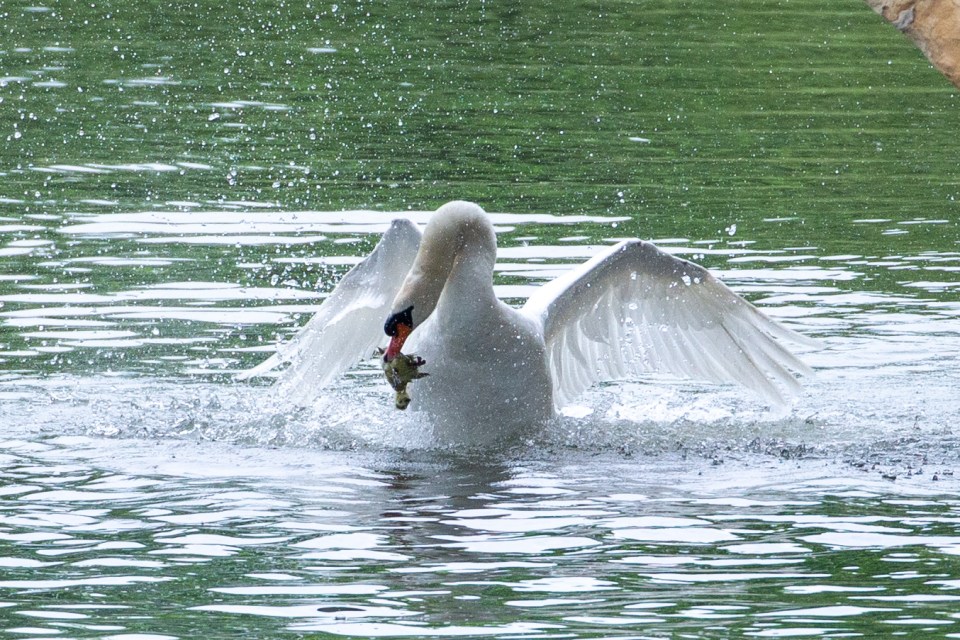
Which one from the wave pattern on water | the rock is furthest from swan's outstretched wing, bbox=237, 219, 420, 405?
the rock

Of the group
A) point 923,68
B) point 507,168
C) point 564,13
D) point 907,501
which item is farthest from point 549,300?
point 564,13

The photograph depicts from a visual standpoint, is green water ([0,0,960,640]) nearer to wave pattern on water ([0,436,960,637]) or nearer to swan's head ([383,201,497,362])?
wave pattern on water ([0,436,960,637])

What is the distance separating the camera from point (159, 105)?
1970cm

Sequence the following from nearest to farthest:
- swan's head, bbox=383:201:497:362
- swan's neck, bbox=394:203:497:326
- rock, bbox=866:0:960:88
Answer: rock, bbox=866:0:960:88
swan's head, bbox=383:201:497:362
swan's neck, bbox=394:203:497:326

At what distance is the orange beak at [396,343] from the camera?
8.52 meters

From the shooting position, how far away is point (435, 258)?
8906 mm

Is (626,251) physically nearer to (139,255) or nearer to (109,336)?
(109,336)

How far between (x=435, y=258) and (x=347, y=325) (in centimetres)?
140

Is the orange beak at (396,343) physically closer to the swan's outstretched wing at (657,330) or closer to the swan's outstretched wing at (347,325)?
the swan's outstretched wing at (347,325)

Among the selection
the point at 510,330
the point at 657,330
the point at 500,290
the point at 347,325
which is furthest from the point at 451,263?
the point at 500,290

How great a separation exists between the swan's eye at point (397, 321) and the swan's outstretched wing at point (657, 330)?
1.28 meters

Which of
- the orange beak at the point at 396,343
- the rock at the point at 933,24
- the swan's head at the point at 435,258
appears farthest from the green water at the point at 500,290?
the rock at the point at 933,24

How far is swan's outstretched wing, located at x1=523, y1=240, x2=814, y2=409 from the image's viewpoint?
1005 centimetres

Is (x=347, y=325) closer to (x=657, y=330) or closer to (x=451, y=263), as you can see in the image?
(x=451, y=263)
